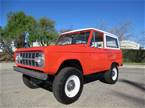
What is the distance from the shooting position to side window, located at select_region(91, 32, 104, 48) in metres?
6.16

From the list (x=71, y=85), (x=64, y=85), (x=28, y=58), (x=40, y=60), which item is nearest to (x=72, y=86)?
(x=71, y=85)

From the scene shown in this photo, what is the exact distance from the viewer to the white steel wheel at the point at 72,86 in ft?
16.3

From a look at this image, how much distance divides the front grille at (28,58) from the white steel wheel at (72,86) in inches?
40.7

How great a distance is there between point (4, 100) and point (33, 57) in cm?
147

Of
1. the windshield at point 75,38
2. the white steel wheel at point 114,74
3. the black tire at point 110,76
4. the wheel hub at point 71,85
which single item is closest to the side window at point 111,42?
the black tire at point 110,76

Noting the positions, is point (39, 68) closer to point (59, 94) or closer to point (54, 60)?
point (54, 60)

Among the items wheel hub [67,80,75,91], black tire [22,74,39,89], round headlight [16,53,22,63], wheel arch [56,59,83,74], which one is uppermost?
round headlight [16,53,22,63]

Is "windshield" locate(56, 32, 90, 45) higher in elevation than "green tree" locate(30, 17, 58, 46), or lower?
lower

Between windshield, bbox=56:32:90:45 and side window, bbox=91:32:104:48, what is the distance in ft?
0.82

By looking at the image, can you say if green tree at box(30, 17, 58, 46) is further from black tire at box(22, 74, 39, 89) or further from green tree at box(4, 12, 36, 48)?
black tire at box(22, 74, 39, 89)

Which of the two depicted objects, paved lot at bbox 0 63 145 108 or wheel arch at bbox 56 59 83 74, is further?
wheel arch at bbox 56 59 83 74

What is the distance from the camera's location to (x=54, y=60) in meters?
4.54

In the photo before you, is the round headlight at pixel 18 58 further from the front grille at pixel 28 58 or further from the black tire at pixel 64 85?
the black tire at pixel 64 85

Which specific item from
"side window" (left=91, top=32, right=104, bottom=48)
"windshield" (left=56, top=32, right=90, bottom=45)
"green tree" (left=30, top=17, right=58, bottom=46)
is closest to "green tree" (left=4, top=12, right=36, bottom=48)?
"green tree" (left=30, top=17, right=58, bottom=46)
